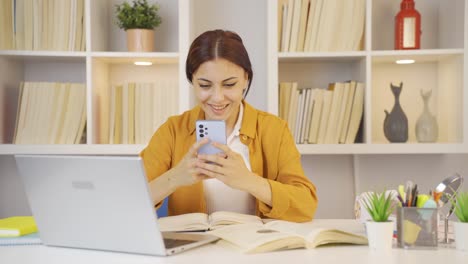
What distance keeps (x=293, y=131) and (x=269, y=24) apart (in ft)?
1.67

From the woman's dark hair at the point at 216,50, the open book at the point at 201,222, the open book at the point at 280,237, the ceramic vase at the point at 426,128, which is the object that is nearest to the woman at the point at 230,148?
the woman's dark hair at the point at 216,50

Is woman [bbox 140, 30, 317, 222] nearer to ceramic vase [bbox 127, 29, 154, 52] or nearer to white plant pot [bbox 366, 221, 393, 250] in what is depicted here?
white plant pot [bbox 366, 221, 393, 250]

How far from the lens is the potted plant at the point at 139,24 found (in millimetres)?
2891

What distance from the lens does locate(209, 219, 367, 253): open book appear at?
54.2 inches

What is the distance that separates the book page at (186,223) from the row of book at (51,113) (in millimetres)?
1290

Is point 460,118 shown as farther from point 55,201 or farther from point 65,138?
point 55,201

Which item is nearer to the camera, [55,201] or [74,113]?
[55,201]

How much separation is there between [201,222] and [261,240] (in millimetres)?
302

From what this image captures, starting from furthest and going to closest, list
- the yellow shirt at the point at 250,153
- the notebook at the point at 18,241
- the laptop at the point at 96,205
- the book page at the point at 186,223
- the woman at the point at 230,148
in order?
the yellow shirt at the point at 250,153 → the woman at the point at 230,148 → the book page at the point at 186,223 → the notebook at the point at 18,241 → the laptop at the point at 96,205

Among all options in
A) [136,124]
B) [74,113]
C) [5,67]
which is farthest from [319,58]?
[5,67]

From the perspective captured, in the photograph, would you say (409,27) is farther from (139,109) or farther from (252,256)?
(252,256)

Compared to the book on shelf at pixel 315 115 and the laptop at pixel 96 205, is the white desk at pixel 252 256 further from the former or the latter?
the book on shelf at pixel 315 115

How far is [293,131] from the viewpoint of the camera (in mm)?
2885

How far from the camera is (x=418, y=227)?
4.62 feet
